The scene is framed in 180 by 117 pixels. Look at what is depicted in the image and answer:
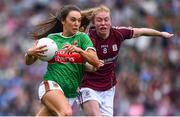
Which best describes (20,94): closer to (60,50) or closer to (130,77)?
(130,77)

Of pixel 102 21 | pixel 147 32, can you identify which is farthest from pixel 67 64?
pixel 147 32

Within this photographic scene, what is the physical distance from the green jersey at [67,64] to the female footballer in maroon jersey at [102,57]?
2.61 ft

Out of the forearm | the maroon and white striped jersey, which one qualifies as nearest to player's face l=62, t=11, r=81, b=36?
the maroon and white striped jersey

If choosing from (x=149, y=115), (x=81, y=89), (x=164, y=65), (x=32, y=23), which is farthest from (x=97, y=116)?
(x=32, y=23)

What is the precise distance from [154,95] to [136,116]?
584 millimetres

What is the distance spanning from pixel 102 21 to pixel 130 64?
691 centimetres

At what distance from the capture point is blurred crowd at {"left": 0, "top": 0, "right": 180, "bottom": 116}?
17422 mm

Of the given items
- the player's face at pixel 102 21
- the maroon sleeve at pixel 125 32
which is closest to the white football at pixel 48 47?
the player's face at pixel 102 21

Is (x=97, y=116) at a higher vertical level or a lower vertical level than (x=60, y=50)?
lower

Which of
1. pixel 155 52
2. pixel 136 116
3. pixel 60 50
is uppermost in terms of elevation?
pixel 60 50

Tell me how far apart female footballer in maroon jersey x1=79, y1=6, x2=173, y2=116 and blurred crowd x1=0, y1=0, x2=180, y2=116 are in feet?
16.5

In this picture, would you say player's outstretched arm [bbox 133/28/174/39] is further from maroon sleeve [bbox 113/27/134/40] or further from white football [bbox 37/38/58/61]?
white football [bbox 37/38/58/61]

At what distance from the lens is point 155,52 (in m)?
18.7

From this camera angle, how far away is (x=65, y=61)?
35.8 feet
